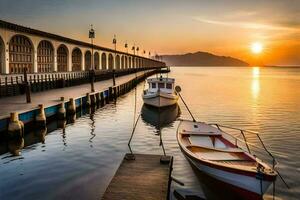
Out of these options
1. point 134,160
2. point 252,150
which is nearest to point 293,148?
point 252,150

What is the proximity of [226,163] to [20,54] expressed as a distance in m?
51.7

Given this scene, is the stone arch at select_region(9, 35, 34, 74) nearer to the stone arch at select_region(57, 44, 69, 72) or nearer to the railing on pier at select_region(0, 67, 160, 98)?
the railing on pier at select_region(0, 67, 160, 98)

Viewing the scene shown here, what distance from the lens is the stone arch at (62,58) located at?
7861 centimetres

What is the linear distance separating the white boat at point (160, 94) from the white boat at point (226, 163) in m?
18.4

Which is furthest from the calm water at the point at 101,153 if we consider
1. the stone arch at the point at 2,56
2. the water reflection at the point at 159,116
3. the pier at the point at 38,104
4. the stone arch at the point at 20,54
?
the stone arch at the point at 20,54

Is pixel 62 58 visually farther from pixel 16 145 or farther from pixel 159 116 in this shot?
pixel 16 145

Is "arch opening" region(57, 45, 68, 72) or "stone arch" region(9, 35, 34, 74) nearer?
"stone arch" region(9, 35, 34, 74)

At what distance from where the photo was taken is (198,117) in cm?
3738

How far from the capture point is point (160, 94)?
→ 3866 centimetres

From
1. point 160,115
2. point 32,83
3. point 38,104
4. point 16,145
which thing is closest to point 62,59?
point 32,83

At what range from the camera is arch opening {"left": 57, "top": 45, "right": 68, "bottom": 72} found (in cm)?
7869

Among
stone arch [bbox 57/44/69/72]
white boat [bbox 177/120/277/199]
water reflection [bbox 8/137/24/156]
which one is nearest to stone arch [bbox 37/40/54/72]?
stone arch [bbox 57/44/69/72]

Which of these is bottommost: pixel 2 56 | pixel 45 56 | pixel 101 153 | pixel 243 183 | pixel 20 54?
pixel 101 153

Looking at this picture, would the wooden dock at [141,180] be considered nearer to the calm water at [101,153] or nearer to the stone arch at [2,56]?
the calm water at [101,153]
